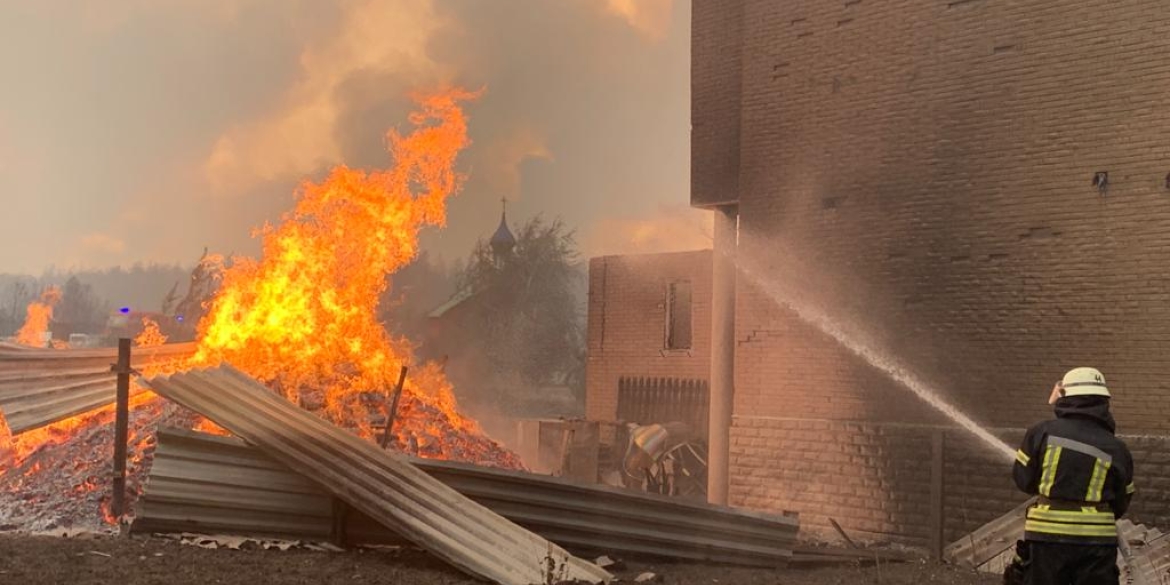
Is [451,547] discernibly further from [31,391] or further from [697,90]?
[697,90]

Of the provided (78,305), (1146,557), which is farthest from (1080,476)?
(78,305)

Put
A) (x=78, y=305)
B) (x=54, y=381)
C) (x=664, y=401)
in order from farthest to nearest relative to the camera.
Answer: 1. (x=78, y=305)
2. (x=664, y=401)
3. (x=54, y=381)

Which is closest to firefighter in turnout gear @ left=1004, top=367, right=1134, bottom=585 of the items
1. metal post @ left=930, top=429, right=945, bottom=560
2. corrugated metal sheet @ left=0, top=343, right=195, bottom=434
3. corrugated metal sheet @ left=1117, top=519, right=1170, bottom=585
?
corrugated metal sheet @ left=1117, top=519, right=1170, bottom=585

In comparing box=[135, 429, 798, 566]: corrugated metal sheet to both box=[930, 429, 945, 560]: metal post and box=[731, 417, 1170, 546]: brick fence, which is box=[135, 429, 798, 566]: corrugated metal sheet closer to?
box=[930, 429, 945, 560]: metal post

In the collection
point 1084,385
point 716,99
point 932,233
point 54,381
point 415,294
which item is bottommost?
point 54,381

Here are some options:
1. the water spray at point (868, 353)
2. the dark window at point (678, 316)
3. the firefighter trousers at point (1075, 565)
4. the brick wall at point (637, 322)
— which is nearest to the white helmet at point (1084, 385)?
the firefighter trousers at point (1075, 565)

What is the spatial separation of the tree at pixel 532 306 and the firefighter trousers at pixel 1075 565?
36.7 metres

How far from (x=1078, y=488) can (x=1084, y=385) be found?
0.56 meters

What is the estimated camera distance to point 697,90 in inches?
558

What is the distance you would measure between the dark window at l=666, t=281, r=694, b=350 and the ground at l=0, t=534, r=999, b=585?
439 inches

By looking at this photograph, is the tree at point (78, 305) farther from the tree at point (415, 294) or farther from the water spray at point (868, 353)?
the water spray at point (868, 353)

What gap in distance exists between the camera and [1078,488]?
522cm

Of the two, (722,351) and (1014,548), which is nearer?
A: (1014,548)

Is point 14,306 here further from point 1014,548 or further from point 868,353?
point 1014,548
